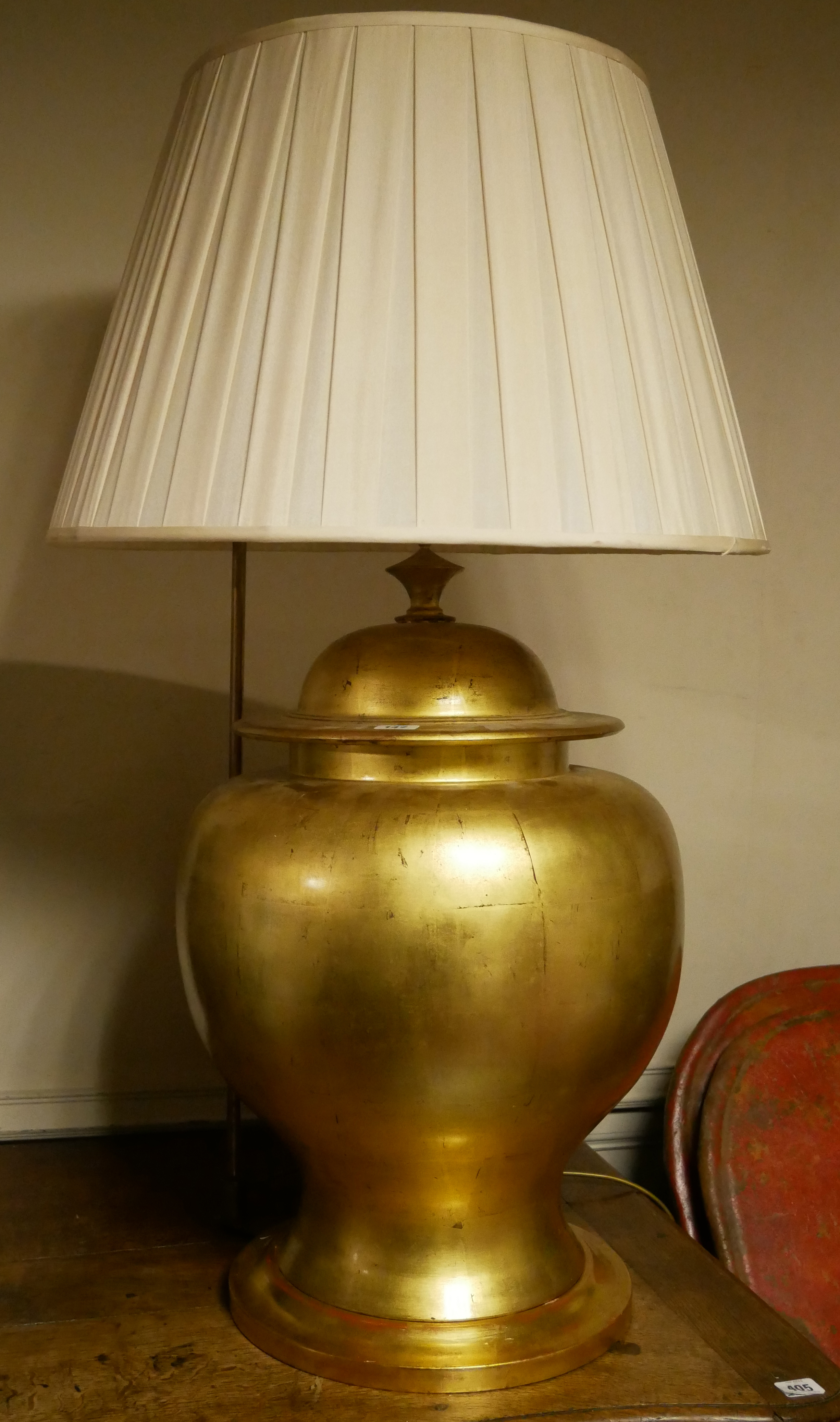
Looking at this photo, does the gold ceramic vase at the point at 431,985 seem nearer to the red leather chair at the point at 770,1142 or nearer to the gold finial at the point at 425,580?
the gold finial at the point at 425,580

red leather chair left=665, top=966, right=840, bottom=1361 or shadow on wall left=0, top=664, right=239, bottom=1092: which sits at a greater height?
shadow on wall left=0, top=664, right=239, bottom=1092

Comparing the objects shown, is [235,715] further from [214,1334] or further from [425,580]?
[214,1334]

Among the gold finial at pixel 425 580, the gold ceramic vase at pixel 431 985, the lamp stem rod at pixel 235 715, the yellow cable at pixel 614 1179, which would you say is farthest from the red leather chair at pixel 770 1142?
the gold finial at pixel 425 580

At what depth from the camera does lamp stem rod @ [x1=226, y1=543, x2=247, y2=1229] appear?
928mm

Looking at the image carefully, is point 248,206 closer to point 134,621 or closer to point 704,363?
point 704,363

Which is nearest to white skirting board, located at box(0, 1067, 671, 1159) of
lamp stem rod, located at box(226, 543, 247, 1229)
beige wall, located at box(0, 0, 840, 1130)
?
beige wall, located at box(0, 0, 840, 1130)

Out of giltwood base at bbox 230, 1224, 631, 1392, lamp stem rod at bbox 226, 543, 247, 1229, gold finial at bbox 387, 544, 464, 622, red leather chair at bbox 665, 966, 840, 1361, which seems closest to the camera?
giltwood base at bbox 230, 1224, 631, 1392

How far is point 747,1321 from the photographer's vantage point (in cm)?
80

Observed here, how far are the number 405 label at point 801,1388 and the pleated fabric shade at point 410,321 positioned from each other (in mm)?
488

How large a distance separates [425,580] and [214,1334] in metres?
0.49

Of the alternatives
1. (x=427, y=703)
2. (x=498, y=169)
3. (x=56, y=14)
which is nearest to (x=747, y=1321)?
(x=427, y=703)

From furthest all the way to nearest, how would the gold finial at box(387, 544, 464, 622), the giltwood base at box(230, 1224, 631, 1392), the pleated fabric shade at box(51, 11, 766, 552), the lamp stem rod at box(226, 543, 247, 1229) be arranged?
the lamp stem rod at box(226, 543, 247, 1229), the gold finial at box(387, 544, 464, 622), the giltwood base at box(230, 1224, 631, 1392), the pleated fabric shade at box(51, 11, 766, 552)

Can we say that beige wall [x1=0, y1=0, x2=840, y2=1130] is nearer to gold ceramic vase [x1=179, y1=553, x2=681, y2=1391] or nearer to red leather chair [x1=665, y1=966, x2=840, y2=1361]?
red leather chair [x1=665, y1=966, x2=840, y2=1361]

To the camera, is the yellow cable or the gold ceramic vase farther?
the yellow cable
